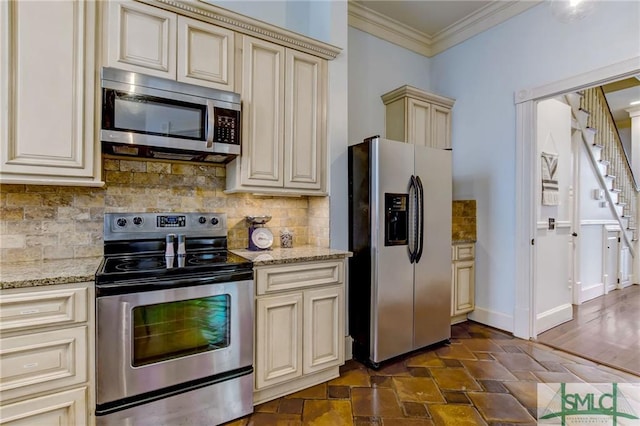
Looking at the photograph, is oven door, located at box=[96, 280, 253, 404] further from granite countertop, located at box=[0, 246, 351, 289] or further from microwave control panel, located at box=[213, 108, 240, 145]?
microwave control panel, located at box=[213, 108, 240, 145]

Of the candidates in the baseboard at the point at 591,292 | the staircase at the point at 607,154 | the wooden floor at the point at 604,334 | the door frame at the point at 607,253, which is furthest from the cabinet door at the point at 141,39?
the door frame at the point at 607,253

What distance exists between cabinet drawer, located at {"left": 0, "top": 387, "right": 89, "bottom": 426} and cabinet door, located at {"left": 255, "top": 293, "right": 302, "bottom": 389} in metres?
0.88

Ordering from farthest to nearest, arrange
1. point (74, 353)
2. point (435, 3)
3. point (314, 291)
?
point (435, 3), point (314, 291), point (74, 353)

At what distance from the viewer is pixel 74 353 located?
4.93ft

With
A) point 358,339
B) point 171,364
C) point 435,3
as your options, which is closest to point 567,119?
point 435,3

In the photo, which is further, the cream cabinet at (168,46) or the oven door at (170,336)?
the cream cabinet at (168,46)

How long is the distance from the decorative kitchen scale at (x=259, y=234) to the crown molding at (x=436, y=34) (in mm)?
2258

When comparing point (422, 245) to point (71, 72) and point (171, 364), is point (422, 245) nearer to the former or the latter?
point (171, 364)

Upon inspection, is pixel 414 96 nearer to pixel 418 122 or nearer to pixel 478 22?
pixel 418 122

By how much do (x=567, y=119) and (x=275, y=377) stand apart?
13.2ft

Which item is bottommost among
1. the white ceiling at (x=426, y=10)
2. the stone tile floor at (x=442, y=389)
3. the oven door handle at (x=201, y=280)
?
the stone tile floor at (x=442, y=389)

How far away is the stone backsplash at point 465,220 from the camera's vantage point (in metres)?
3.46

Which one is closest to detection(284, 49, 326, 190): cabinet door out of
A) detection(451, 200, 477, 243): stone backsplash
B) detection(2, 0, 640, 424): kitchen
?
detection(2, 0, 640, 424): kitchen

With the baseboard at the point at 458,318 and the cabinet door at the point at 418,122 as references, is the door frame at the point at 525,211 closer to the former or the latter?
the baseboard at the point at 458,318
